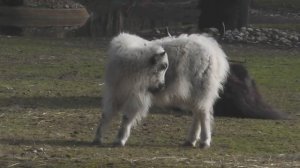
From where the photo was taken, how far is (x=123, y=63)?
428 inches

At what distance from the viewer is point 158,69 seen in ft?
35.7

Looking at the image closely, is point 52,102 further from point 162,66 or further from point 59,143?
point 162,66

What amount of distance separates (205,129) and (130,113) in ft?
3.47

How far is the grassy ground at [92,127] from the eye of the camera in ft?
32.6

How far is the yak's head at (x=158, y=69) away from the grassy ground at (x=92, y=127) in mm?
712

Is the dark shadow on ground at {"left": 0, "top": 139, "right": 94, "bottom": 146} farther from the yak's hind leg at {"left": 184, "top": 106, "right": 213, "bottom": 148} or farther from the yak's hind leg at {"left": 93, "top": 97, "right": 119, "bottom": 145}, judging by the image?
the yak's hind leg at {"left": 184, "top": 106, "right": 213, "bottom": 148}

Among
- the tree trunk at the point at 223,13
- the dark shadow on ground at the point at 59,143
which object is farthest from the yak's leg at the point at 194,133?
the tree trunk at the point at 223,13

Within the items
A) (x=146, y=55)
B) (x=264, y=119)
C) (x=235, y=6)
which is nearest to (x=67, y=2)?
(x=235, y=6)

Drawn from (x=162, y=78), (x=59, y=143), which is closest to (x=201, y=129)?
(x=162, y=78)

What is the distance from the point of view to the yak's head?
10852 mm

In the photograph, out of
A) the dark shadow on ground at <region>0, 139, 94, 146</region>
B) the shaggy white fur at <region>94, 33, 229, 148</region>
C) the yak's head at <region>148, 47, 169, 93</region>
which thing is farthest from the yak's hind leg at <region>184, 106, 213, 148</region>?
the dark shadow on ground at <region>0, 139, 94, 146</region>

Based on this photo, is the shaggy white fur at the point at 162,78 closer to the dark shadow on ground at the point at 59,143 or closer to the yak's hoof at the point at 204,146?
the yak's hoof at the point at 204,146

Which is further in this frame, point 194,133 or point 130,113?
point 194,133

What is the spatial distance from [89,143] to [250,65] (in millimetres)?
11123
